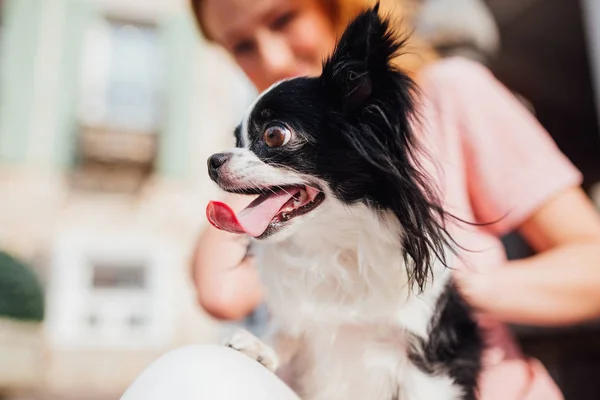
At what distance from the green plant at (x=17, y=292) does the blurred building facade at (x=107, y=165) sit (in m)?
1.80

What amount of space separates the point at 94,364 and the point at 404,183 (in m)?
4.16

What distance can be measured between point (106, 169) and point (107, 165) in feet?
0.15

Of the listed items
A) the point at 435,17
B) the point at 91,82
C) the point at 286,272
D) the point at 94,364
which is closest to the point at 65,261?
the point at 94,364

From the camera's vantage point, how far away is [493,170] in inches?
35.7

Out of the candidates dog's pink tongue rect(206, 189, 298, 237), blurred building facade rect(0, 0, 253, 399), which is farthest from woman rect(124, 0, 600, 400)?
blurred building facade rect(0, 0, 253, 399)

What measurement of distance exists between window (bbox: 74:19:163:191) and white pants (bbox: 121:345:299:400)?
4555mm

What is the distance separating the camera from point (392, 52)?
586 millimetres

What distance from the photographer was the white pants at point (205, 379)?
21.7 inches

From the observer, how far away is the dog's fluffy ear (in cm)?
57

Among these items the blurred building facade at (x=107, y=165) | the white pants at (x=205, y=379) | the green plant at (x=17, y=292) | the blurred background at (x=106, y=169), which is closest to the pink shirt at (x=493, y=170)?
the white pants at (x=205, y=379)

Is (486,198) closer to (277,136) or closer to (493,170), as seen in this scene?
(493,170)

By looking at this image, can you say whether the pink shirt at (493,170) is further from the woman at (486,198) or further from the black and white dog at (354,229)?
the black and white dog at (354,229)

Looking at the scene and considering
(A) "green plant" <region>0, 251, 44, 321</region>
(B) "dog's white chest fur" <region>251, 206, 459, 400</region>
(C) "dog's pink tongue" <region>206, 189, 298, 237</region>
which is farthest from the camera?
(A) "green plant" <region>0, 251, 44, 321</region>

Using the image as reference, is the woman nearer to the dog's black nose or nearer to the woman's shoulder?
the woman's shoulder
